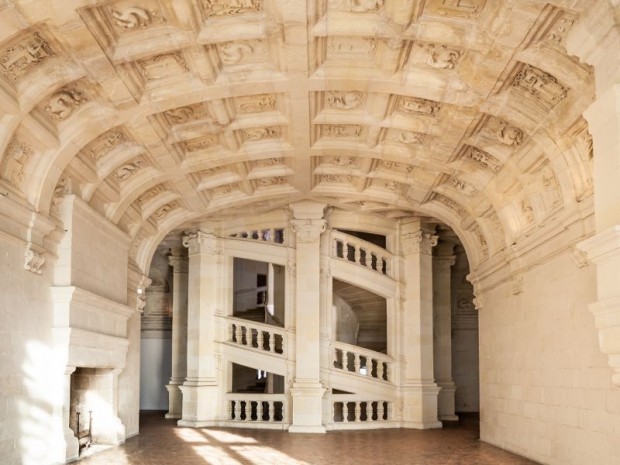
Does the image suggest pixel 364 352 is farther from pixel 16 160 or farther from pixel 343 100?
pixel 16 160

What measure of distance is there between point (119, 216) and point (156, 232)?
2643 millimetres

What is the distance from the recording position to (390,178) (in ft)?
52.3

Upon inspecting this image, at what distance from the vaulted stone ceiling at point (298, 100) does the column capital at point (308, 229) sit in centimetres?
317

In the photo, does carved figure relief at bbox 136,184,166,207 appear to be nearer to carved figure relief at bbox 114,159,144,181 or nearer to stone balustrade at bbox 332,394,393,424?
carved figure relief at bbox 114,159,144,181

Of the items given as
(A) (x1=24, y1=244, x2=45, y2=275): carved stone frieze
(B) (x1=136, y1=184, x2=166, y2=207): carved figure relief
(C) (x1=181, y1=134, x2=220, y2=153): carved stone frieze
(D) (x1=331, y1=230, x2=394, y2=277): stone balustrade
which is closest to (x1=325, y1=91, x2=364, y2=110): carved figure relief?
(C) (x1=181, y1=134, x2=220, y2=153): carved stone frieze

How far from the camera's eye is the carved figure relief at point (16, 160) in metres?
10.6

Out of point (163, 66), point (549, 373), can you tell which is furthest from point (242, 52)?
point (549, 373)

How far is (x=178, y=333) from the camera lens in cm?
2188

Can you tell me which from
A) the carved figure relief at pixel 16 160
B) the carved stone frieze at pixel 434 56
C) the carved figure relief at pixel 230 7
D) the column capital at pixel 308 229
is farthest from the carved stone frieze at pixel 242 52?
the column capital at pixel 308 229

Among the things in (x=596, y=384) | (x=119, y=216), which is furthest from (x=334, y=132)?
(x=596, y=384)

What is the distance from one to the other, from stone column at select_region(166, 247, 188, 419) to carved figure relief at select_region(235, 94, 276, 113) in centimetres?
1007

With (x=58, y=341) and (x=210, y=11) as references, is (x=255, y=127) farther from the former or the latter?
(x=58, y=341)

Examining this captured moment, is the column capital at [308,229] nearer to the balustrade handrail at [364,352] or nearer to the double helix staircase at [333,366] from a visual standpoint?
the double helix staircase at [333,366]

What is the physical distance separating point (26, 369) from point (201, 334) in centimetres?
871
